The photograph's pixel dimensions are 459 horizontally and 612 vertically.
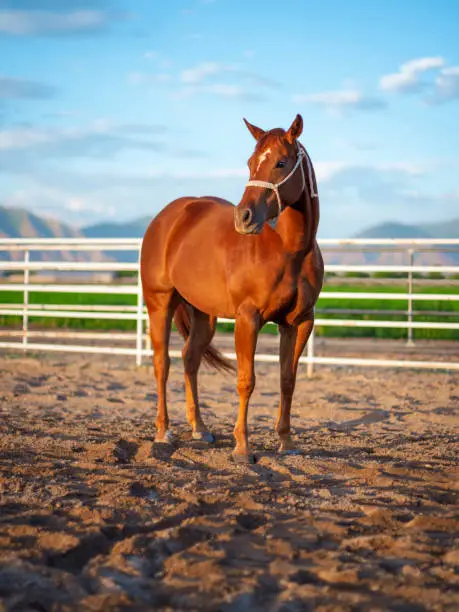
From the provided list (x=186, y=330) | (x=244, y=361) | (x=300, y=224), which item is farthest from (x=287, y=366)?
(x=186, y=330)

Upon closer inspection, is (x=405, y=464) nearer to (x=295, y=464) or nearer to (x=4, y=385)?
(x=295, y=464)

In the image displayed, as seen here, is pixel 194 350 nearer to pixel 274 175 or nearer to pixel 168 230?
pixel 168 230

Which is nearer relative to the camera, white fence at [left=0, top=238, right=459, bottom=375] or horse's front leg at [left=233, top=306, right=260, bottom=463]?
horse's front leg at [left=233, top=306, right=260, bottom=463]

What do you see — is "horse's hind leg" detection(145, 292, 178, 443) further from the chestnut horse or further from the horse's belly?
the horse's belly

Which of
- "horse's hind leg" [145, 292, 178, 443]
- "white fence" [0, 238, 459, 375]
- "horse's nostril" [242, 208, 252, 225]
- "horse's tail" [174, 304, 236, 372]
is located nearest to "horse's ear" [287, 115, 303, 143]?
"horse's nostril" [242, 208, 252, 225]

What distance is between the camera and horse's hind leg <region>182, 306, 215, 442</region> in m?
5.37

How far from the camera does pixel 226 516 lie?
10.2 ft

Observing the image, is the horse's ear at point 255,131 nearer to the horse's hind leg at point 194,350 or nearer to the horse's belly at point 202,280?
the horse's belly at point 202,280

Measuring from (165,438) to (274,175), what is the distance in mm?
1967

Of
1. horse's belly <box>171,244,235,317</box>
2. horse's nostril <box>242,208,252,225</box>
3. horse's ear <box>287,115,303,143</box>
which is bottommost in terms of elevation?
horse's belly <box>171,244,235,317</box>

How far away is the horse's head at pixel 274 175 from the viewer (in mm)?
4113

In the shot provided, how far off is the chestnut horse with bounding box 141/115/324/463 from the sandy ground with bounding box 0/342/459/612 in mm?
486

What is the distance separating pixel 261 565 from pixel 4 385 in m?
5.70

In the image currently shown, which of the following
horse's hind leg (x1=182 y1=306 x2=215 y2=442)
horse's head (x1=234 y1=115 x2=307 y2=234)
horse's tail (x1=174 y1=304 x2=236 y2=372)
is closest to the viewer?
horse's head (x1=234 y1=115 x2=307 y2=234)
